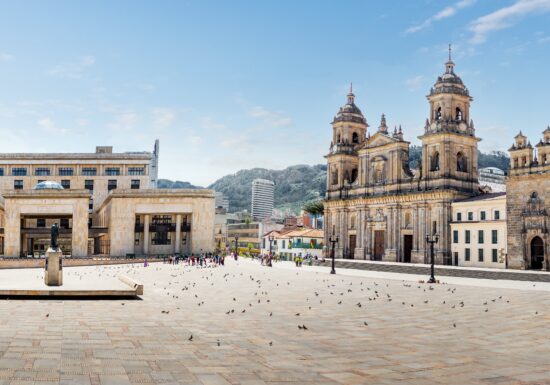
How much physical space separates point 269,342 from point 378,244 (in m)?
61.1

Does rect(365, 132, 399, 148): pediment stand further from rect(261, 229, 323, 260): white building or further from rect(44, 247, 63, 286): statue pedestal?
rect(44, 247, 63, 286): statue pedestal

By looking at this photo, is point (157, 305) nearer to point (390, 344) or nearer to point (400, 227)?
point (390, 344)

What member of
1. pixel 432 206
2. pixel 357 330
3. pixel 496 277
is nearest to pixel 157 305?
pixel 357 330

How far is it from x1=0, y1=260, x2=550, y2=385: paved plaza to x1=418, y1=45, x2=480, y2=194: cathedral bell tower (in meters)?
43.4

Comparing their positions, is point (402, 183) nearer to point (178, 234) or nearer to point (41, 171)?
point (178, 234)

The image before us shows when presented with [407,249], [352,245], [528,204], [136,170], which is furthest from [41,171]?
[528,204]

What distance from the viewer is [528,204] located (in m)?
52.1

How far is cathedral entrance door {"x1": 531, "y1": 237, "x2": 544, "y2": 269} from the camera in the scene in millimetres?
51625

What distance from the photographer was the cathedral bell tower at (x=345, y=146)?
263 feet

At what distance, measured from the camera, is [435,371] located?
10.4 metres

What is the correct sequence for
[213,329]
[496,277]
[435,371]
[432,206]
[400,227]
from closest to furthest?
[435,371], [213,329], [496,277], [432,206], [400,227]

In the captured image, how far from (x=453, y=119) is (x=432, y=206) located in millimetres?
10420

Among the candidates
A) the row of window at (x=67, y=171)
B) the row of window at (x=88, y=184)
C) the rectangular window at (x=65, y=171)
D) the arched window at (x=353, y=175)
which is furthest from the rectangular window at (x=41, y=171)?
the arched window at (x=353, y=175)

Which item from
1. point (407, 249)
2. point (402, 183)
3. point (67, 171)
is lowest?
point (407, 249)
